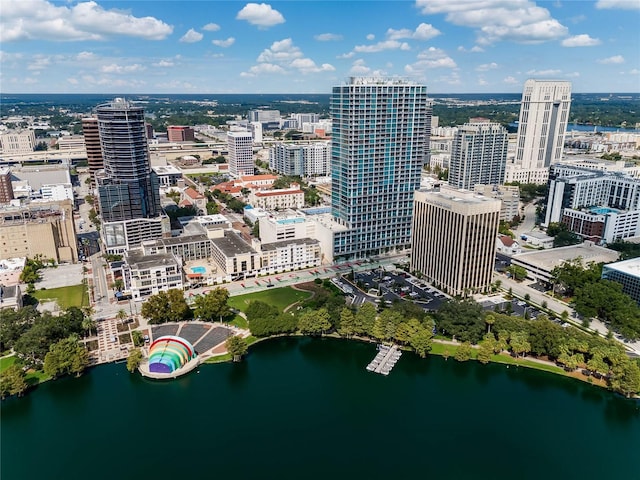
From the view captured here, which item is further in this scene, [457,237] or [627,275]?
[457,237]

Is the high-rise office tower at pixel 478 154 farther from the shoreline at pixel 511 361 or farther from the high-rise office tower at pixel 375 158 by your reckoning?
the shoreline at pixel 511 361

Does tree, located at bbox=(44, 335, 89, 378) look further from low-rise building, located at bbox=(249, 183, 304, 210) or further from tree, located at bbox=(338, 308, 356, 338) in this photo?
low-rise building, located at bbox=(249, 183, 304, 210)

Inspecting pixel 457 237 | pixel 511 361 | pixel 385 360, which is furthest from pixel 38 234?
pixel 511 361

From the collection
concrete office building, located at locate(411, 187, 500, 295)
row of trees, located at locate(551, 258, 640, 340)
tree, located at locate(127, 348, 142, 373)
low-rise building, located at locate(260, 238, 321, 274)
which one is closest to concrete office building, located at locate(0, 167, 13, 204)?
low-rise building, located at locate(260, 238, 321, 274)

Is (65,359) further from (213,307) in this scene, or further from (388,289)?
(388,289)

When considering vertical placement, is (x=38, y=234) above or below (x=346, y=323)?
above
